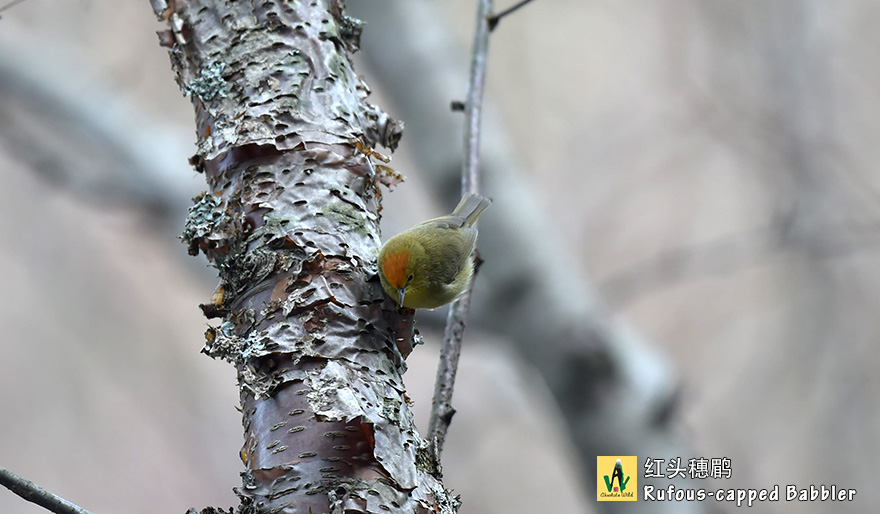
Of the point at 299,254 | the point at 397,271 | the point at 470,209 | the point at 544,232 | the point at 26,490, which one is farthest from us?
the point at 544,232

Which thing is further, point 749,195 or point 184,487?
point 749,195

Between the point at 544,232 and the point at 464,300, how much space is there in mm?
2598

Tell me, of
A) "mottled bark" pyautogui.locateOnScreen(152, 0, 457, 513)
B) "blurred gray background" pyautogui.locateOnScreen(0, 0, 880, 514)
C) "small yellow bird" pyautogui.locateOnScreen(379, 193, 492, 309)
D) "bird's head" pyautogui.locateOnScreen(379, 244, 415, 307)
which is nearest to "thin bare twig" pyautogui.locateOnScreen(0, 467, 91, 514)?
"mottled bark" pyautogui.locateOnScreen(152, 0, 457, 513)

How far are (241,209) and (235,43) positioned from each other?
0.49 metres

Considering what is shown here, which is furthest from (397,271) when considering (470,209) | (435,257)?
(470,209)

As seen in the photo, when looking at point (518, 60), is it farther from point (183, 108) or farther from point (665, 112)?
point (183, 108)

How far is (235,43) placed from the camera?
Result: 1.79 metres

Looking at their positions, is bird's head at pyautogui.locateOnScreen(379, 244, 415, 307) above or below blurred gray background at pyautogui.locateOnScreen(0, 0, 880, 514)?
below

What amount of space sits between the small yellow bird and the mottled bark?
30cm

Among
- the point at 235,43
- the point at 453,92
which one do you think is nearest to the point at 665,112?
the point at 453,92

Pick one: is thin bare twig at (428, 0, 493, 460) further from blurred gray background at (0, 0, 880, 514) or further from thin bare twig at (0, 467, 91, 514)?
blurred gray background at (0, 0, 880, 514)

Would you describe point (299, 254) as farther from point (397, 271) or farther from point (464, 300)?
point (464, 300)

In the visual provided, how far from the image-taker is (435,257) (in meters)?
2.62

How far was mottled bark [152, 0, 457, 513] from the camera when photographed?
1.26m
